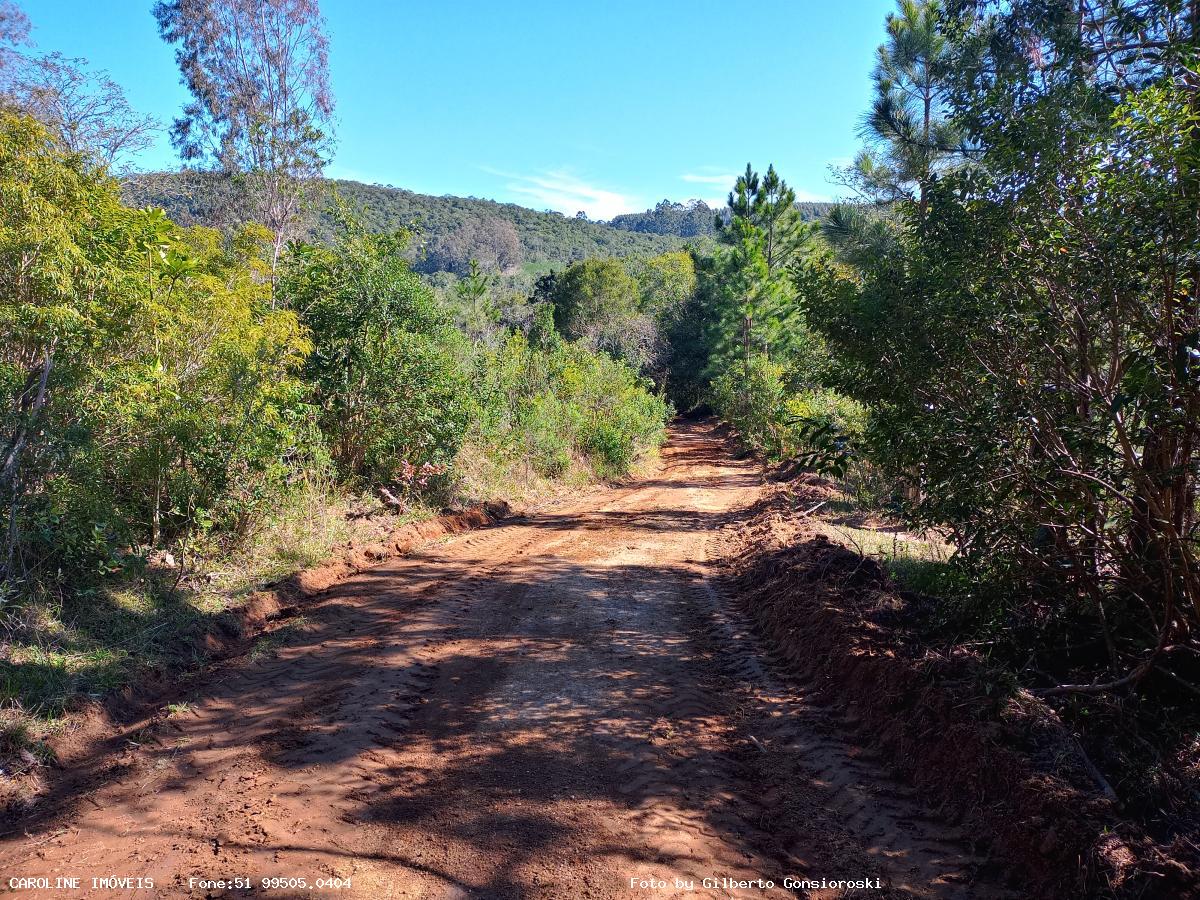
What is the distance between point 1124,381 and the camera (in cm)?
334

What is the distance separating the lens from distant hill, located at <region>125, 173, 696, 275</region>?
23.0 metres

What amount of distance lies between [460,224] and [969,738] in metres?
86.7

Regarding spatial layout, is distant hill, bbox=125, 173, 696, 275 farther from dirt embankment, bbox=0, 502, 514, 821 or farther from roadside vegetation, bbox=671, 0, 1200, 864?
roadside vegetation, bbox=671, 0, 1200, 864

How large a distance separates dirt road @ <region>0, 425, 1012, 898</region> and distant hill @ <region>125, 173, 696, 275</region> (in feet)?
28.4

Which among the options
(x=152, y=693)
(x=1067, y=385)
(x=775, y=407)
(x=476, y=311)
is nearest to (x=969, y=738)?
(x=1067, y=385)

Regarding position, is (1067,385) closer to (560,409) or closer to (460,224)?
(560,409)

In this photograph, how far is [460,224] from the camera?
83.5 meters

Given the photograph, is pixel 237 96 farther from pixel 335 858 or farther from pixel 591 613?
pixel 335 858

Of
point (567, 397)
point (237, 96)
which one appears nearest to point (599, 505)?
point (567, 397)

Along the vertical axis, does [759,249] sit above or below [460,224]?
below

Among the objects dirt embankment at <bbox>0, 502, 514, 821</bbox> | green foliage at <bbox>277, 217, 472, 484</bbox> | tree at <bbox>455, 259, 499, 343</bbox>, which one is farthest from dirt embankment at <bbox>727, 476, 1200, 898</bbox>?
tree at <bbox>455, 259, 499, 343</bbox>

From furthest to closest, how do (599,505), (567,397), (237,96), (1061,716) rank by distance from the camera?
(237,96)
(567,397)
(599,505)
(1061,716)

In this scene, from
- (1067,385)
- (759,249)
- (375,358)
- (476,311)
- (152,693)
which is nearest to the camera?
(1067,385)

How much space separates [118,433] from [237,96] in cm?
2121
